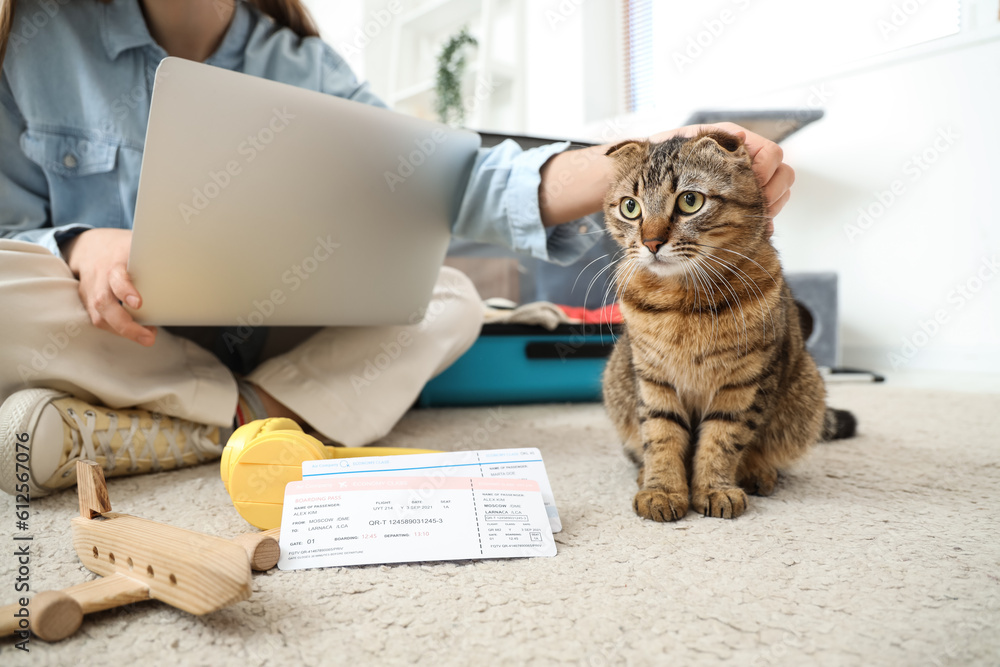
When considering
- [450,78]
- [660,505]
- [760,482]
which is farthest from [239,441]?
[450,78]

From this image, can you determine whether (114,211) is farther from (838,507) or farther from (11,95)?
(838,507)

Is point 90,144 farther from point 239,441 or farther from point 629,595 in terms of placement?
point 629,595

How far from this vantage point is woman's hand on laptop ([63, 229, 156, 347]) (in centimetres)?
84

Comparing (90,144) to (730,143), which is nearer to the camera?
(730,143)

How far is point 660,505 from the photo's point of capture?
30.3 inches

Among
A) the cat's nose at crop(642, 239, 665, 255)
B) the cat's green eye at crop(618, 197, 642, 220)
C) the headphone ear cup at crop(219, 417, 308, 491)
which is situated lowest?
the headphone ear cup at crop(219, 417, 308, 491)

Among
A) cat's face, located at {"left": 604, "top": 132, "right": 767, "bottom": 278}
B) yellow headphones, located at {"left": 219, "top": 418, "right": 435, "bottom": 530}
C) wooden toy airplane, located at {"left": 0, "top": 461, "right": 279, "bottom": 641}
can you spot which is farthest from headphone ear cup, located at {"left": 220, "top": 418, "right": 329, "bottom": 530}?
cat's face, located at {"left": 604, "top": 132, "right": 767, "bottom": 278}

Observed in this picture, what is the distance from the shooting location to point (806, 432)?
3.08 ft

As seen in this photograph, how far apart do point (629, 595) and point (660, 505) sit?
234 millimetres

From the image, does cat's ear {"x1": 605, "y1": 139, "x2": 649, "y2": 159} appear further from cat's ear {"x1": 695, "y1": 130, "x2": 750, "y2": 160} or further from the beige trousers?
the beige trousers

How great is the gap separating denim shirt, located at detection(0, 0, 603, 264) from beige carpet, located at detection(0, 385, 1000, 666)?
560 mm

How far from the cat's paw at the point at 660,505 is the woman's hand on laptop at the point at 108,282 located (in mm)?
792

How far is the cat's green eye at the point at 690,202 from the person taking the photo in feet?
2.65

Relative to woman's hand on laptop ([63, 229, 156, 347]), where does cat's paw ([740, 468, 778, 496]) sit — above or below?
below
